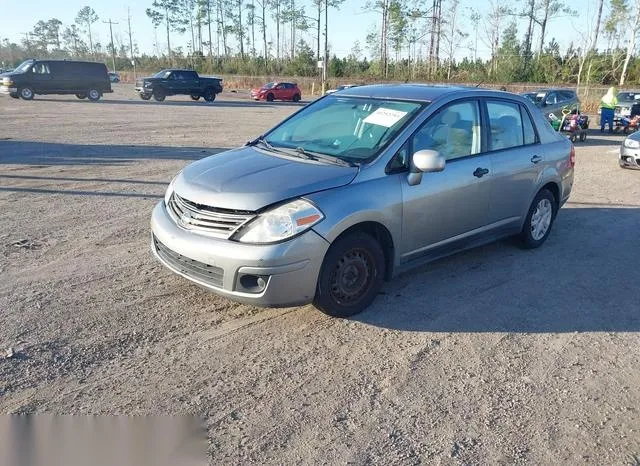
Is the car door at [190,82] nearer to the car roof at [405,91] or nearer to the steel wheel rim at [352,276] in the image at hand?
the car roof at [405,91]

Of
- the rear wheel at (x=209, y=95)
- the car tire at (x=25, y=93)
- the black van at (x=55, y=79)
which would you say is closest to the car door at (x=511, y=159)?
the black van at (x=55, y=79)

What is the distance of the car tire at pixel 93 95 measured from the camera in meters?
32.0

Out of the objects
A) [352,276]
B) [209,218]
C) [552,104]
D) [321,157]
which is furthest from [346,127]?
[552,104]

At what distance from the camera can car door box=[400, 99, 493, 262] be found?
4508 millimetres

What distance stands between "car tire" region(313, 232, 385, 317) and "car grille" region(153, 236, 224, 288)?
716 mm

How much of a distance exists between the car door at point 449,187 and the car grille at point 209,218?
1364 millimetres

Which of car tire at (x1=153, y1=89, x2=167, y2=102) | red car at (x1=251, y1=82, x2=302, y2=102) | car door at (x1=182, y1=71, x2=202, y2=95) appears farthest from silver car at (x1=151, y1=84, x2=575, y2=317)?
red car at (x1=251, y1=82, x2=302, y2=102)

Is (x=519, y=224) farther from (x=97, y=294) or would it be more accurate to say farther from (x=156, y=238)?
(x=97, y=294)

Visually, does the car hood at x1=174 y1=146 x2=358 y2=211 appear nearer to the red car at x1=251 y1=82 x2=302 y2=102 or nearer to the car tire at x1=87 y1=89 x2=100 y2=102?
the car tire at x1=87 y1=89 x2=100 y2=102

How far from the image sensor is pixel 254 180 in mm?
4047

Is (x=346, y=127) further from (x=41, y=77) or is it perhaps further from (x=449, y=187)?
(x=41, y=77)

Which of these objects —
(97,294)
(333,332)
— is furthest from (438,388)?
(97,294)

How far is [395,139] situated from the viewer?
4434 millimetres

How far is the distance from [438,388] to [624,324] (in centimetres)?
195
